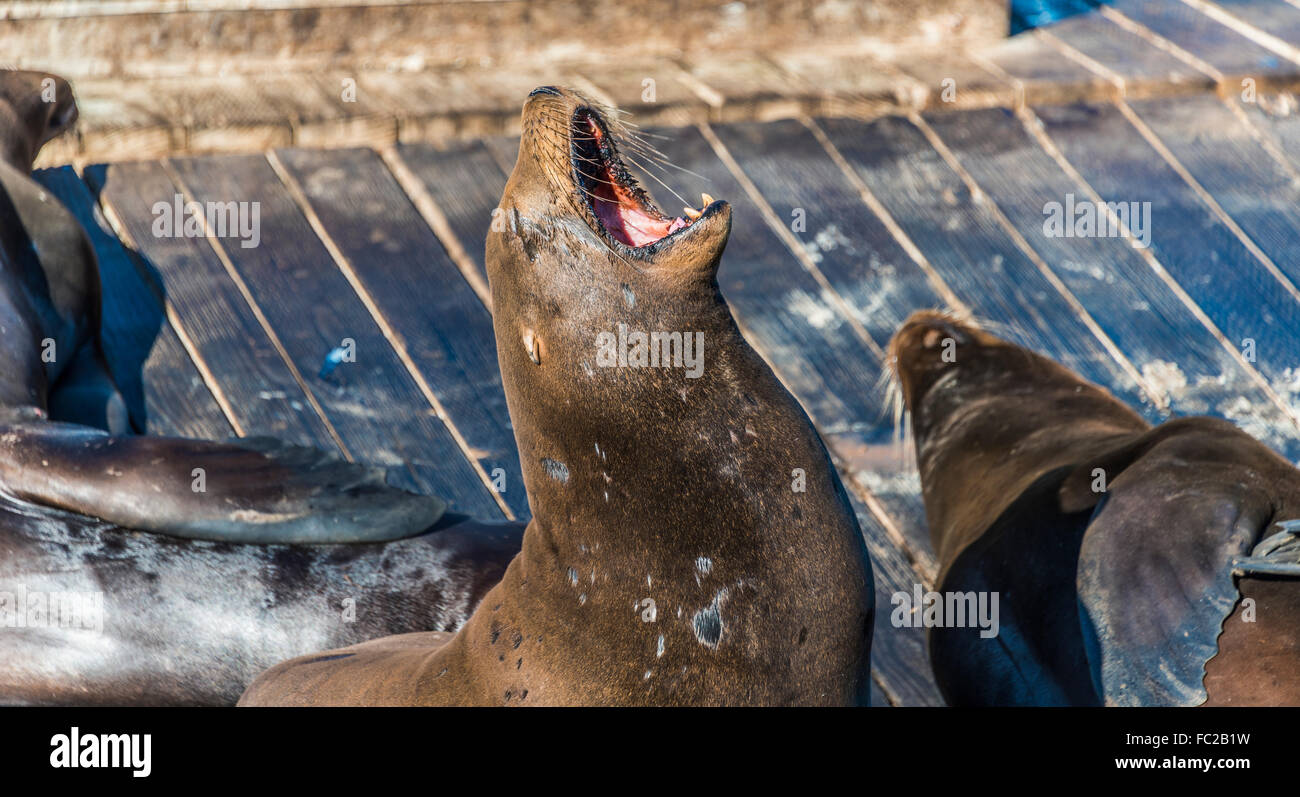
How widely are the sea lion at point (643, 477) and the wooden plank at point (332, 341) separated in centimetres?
148

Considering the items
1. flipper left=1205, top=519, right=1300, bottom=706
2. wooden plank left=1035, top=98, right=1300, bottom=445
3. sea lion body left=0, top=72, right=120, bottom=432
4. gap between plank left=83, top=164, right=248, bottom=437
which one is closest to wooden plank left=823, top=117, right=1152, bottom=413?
wooden plank left=1035, top=98, right=1300, bottom=445

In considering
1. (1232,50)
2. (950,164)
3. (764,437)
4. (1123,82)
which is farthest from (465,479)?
(1232,50)

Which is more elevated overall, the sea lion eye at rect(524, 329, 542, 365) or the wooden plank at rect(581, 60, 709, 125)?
the wooden plank at rect(581, 60, 709, 125)

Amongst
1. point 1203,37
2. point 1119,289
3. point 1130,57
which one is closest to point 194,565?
point 1119,289

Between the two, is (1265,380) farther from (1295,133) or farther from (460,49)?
(460,49)

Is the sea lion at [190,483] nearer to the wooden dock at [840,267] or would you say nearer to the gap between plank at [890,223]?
the wooden dock at [840,267]

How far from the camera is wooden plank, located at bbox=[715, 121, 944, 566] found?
3820mm

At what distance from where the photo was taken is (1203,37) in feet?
18.6

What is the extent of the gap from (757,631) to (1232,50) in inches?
165

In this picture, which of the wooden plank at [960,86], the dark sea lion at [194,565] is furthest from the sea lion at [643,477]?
the wooden plank at [960,86]

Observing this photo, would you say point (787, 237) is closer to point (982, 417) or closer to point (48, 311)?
point (982, 417)

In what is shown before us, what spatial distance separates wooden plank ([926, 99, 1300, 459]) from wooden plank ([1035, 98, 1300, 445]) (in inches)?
2.7

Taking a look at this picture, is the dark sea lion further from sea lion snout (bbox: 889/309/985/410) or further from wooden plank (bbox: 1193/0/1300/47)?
wooden plank (bbox: 1193/0/1300/47)

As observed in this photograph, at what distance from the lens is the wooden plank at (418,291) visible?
393 cm
